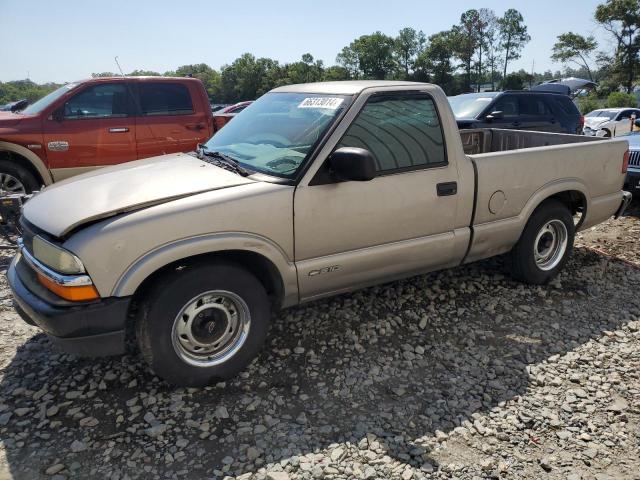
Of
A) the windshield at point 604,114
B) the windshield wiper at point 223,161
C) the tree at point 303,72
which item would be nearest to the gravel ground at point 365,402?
the windshield wiper at point 223,161

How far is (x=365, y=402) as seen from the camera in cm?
294

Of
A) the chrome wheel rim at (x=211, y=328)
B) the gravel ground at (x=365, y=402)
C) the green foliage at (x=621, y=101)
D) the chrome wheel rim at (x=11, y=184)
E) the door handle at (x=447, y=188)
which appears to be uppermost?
the green foliage at (x=621, y=101)

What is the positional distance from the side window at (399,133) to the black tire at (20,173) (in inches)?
203

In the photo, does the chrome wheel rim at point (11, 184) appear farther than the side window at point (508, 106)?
No

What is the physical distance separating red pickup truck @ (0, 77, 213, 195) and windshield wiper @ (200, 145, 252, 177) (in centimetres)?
353

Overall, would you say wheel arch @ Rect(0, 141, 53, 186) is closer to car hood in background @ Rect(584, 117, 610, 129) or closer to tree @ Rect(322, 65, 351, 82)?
car hood in background @ Rect(584, 117, 610, 129)

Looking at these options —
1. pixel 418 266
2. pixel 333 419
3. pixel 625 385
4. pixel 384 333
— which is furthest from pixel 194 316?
pixel 625 385

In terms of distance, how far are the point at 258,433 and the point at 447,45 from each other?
7436 cm

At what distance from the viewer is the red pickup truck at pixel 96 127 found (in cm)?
638

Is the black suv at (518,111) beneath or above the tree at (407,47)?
beneath

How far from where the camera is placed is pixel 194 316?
9.48 feet

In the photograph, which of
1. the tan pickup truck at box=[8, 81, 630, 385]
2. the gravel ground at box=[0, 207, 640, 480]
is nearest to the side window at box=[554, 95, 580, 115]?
the tan pickup truck at box=[8, 81, 630, 385]

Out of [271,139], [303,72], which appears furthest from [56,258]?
[303,72]

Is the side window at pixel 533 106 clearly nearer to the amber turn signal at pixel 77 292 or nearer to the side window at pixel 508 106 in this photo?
the side window at pixel 508 106
